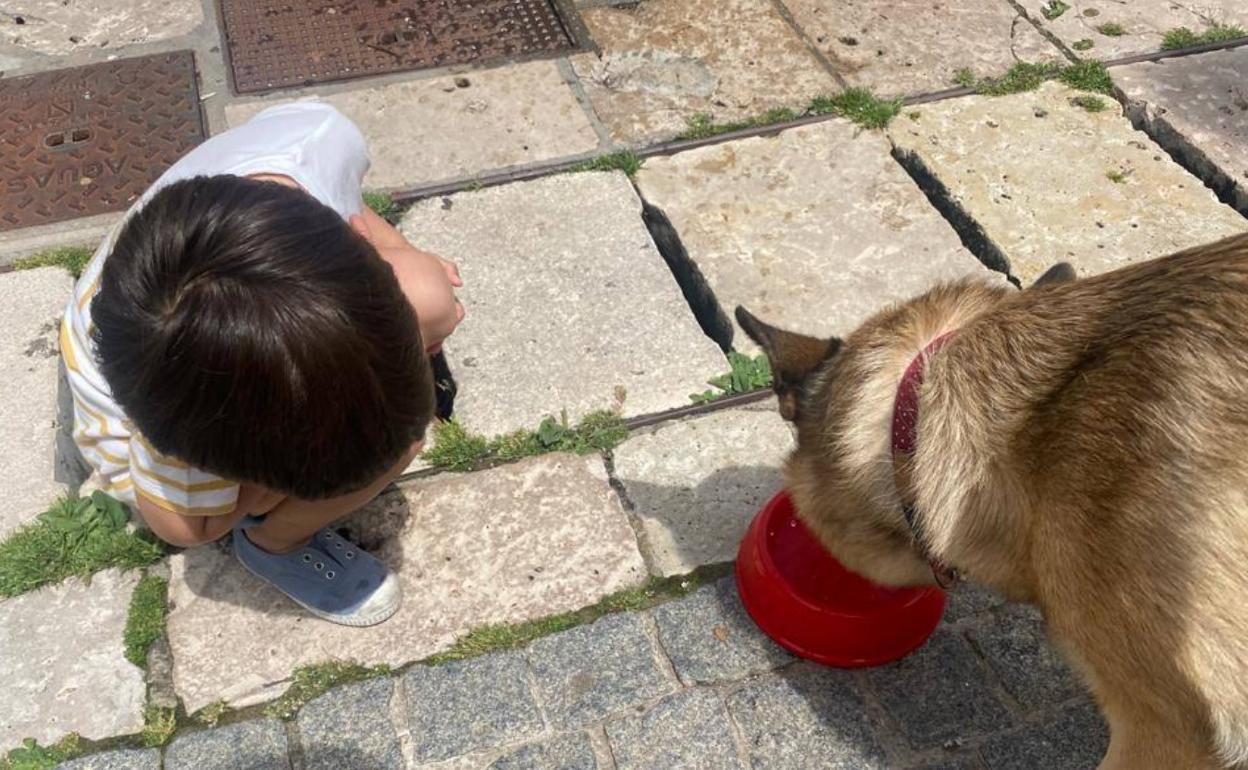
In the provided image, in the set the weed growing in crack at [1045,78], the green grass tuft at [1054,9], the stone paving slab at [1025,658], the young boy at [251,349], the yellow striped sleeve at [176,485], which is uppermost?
the young boy at [251,349]

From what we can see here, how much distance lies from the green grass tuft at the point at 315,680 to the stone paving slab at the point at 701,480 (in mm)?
946

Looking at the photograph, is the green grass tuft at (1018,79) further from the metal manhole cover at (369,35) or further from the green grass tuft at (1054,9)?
the metal manhole cover at (369,35)

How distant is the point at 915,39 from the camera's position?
17.5 feet

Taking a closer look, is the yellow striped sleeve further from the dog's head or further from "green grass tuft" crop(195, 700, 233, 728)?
the dog's head

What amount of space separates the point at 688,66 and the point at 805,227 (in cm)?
124

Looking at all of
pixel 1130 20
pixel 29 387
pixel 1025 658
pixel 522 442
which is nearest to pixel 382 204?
pixel 522 442

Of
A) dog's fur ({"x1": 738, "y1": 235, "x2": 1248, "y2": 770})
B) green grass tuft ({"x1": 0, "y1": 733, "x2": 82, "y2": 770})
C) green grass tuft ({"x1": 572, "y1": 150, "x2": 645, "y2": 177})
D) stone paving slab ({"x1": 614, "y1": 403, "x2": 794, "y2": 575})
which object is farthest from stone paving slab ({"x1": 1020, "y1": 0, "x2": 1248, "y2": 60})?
green grass tuft ({"x1": 0, "y1": 733, "x2": 82, "y2": 770})

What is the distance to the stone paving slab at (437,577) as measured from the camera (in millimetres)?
3133

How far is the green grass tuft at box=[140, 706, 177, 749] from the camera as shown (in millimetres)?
2928

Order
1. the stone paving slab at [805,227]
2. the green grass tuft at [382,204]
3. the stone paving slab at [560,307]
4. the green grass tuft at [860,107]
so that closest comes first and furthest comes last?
the stone paving slab at [560,307] → the stone paving slab at [805,227] → the green grass tuft at [382,204] → the green grass tuft at [860,107]

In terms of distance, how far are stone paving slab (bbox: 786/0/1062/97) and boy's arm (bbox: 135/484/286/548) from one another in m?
3.46

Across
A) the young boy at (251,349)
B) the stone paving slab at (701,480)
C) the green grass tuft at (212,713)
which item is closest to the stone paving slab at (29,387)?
the young boy at (251,349)

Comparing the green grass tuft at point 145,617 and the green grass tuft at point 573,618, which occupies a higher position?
the green grass tuft at point 145,617

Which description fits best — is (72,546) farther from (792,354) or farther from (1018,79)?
(1018,79)
